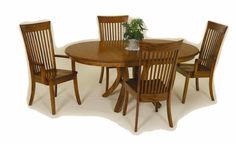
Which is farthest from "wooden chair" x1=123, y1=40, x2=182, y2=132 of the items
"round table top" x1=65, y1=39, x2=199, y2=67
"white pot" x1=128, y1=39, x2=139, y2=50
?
"white pot" x1=128, y1=39, x2=139, y2=50

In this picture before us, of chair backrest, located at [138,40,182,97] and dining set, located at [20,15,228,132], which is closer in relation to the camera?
chair backrest, located at [138,40,182,97]

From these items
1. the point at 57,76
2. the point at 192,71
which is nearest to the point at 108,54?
the point at 57,76

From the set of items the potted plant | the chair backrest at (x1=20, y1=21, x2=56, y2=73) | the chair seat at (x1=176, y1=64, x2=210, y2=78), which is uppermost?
the potted plant

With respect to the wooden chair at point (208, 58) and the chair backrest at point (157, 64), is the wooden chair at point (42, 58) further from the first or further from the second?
the wooden chair at point (208, 58)

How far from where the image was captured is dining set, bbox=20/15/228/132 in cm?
294

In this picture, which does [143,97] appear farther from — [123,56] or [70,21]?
[70,21]

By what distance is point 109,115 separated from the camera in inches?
140

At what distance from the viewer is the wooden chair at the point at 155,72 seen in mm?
2852

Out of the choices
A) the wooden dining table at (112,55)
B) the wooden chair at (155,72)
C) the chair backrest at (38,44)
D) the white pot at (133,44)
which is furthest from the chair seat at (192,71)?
the chair backrest at (38,44)

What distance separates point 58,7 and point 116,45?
1.47 meters

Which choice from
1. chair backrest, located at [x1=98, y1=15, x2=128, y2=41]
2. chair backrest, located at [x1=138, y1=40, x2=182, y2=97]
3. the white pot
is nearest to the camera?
chair backrest, located at [x1=138, y1=40, x2=182, y2=97]

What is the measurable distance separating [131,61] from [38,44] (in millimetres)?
1210

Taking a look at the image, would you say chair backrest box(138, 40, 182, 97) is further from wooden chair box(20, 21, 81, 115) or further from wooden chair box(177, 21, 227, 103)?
wooden chair box(20, 21, 81, 115)

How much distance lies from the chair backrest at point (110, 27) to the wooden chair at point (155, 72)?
127 cm
